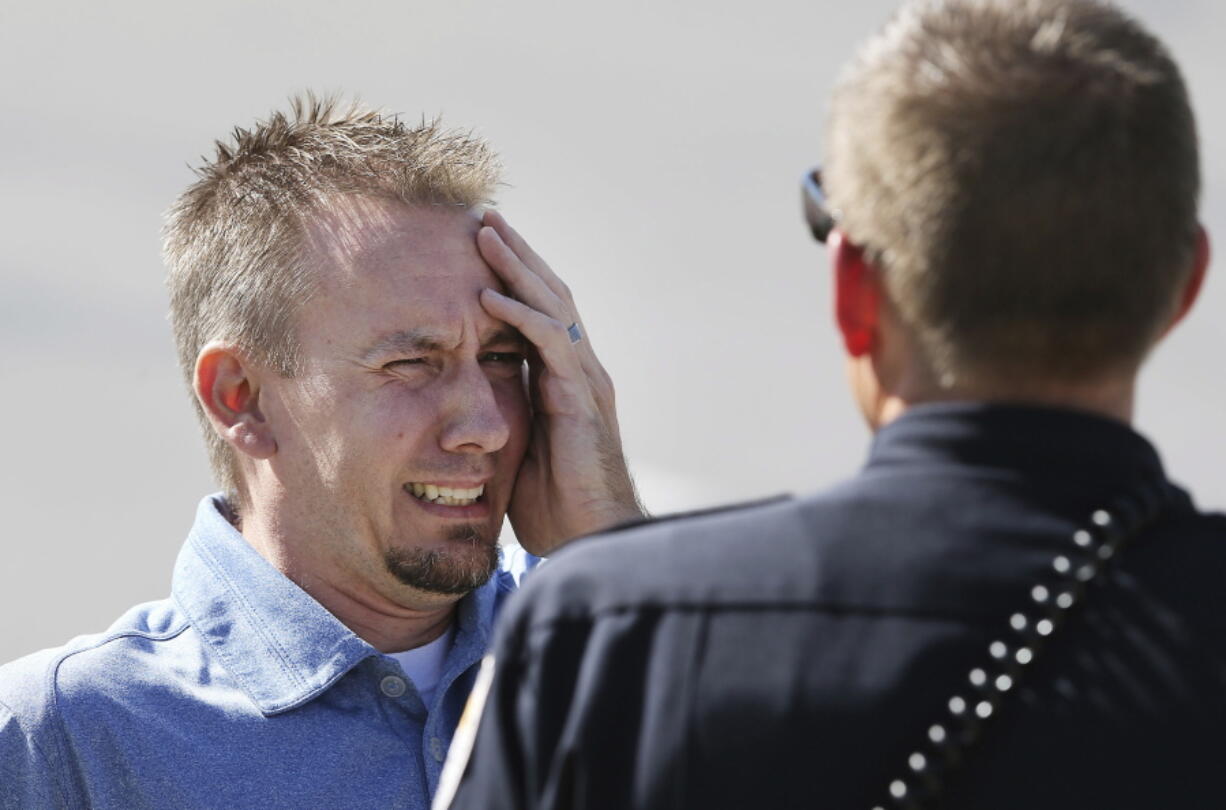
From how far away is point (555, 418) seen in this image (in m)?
3.08

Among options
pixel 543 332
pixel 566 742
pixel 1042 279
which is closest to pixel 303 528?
pixel 543 332

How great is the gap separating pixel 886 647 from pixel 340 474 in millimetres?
1822

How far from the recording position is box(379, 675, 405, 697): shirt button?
8.90 ft

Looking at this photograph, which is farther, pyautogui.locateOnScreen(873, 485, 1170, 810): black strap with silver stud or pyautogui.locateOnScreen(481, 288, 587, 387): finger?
pyautogui.locateOnScreen(481, 288, 587, 387): finger

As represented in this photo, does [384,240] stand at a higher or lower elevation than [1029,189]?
lower

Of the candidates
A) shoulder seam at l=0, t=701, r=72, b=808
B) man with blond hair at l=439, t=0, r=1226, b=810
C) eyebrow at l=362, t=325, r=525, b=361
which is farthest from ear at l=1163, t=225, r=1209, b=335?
shoulder seam at l=0, t=701, r=72, b=808

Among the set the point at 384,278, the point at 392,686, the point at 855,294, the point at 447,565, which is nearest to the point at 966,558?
the point at 855,294

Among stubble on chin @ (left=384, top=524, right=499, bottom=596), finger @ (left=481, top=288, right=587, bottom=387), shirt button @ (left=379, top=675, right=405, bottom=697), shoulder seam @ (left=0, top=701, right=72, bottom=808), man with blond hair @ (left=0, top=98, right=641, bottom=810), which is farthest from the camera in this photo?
finger @ (left=481, top=288, right=587, bottom=387)

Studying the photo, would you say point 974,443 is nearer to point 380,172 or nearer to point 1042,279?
point 1042,279

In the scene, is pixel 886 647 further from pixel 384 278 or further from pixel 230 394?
pixel 230 394

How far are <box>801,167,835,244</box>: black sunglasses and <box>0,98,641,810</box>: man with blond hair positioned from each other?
1.50 metres

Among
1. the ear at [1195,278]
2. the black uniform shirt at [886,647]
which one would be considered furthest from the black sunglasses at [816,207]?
the ear at [1195,278]

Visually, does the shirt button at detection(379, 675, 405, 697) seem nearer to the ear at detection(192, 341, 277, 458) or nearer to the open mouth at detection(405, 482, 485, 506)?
the open mouth at detection(405, 482, 485, 506)

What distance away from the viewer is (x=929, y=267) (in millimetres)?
1271
